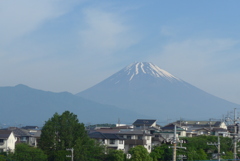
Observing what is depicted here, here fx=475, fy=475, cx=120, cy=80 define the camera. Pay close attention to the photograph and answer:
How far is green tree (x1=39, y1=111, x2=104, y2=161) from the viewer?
30.6 meters

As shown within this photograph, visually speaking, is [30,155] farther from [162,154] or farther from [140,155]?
[162,154]

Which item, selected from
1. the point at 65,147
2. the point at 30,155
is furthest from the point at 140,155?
the point at 30,155

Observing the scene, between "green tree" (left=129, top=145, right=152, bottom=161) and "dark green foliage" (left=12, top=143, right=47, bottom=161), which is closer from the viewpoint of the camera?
"dark green foliage" (left=12, top=143, right=47, bottom=161)

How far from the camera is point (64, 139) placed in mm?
31641

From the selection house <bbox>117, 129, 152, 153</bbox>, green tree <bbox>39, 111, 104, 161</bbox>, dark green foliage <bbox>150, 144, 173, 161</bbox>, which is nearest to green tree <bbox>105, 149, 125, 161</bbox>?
green tree <bbox>39, 111, 104, 161</bbox>

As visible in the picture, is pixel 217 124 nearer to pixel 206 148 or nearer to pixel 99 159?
pixel 206 148

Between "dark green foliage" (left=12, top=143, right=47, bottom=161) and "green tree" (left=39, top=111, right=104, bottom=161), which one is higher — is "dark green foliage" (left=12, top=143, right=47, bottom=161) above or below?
below

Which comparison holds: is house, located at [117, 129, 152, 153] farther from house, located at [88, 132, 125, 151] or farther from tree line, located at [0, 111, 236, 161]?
tree line, located at [0, 111, 236, 161]

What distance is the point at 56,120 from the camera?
107 feet

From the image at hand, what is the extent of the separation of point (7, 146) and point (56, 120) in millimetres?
9153

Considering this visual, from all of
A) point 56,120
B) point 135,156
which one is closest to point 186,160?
point 135,156

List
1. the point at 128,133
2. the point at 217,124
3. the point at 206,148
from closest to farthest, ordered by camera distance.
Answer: the point at 206,148 < the point at 128,133 < the point at 217,124

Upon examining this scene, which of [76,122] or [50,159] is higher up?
[76,122]

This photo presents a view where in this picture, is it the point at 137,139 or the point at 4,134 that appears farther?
the point at 137,139
